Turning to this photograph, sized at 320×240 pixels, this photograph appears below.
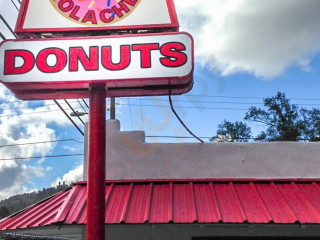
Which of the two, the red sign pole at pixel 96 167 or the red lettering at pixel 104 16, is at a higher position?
the red lettering at pixel 104 16

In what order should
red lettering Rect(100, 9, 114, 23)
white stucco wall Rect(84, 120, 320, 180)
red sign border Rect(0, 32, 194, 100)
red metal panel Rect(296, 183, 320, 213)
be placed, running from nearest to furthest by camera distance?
red sign border Rect(0, 32, 194, 100)
red lettering Rect(100, 9, 114, 23)
red metal panel Rect(296, 183, 320, 213)
white stucco wall Rect(84, 120, 320, 180)

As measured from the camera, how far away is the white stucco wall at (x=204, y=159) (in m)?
10.7

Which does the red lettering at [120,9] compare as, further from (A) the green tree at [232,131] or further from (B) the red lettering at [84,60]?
(A) the green tree at [232,131]

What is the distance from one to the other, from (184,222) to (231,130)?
121 ft

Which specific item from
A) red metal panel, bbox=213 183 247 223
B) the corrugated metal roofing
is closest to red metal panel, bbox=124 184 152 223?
the corrugated metal roofing

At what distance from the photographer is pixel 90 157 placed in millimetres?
8234

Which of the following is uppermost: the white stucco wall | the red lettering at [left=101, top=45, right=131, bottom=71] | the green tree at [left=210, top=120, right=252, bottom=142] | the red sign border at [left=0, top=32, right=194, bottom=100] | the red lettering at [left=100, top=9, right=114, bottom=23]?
the green tree at [left=210, top=120, right=252, bottom=142]

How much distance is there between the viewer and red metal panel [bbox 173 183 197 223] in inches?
351

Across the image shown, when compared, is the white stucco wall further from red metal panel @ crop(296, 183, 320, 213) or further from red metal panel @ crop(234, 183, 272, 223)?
red metal panel @ crop(234, 183, 272, 223)

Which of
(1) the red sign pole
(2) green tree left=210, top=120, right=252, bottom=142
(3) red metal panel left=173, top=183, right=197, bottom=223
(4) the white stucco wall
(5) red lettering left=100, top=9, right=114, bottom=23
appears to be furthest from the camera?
(2) green tree left=210, top=120, right=252, bottom=142

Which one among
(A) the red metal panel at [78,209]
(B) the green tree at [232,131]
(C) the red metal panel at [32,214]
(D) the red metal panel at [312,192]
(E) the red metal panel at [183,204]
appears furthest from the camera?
(B) the green tree at [232,131]

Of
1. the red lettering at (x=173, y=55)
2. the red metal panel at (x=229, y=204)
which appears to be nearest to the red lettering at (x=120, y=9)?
the red lettering at (x=173, y=55)

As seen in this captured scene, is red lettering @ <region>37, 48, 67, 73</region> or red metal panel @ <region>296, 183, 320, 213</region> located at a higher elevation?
red lettering @ <region>37, 48, 67, 73</region>

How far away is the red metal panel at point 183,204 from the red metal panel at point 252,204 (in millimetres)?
1046
